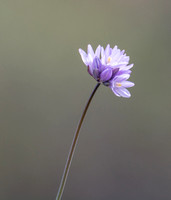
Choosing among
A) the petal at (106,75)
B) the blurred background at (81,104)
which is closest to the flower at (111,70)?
the petal at (106,75)

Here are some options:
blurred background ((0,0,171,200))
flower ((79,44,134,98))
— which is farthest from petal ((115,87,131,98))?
blurred background ((0,0,171,200))

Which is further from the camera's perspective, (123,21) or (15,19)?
(123,21)

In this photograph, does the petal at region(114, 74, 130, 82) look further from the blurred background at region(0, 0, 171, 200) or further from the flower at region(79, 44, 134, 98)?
the blurred background at region(0, 0, 171, 200)

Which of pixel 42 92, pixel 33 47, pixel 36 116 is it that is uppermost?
pixel 33 47

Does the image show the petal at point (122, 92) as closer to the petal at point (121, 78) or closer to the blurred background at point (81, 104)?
the petal at point (121, 78)

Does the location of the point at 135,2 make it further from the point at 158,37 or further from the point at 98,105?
the point at 98,105

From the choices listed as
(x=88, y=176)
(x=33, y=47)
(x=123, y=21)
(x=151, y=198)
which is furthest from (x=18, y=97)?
(x=151, y=198)
